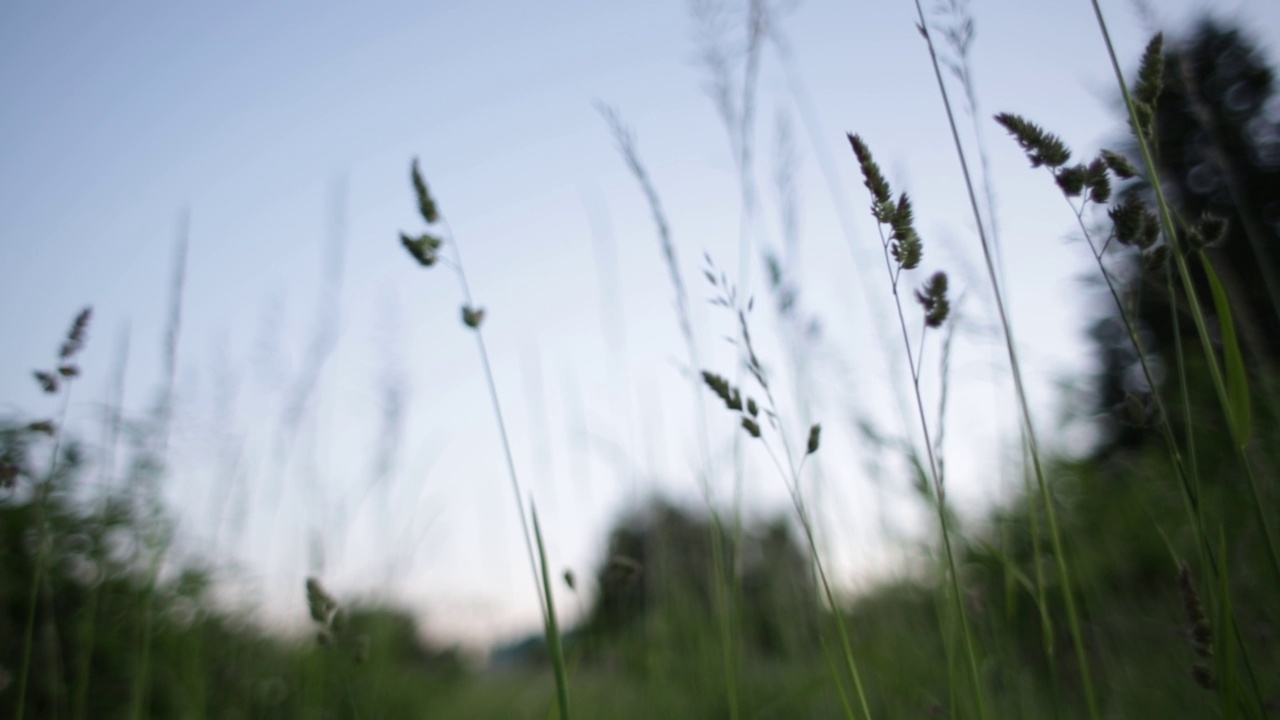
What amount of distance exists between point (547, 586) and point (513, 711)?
2.22 metres

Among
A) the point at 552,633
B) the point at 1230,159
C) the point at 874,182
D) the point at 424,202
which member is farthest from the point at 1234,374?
the point at 1230,159

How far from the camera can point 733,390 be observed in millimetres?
795

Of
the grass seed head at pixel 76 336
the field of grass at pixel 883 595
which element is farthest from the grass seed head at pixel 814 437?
the grass seed head at pixel 76 336

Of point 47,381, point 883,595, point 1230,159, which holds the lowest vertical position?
point 883,595

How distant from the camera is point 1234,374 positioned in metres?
0.65

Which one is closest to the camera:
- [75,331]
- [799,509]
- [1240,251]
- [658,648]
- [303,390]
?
[799,509]

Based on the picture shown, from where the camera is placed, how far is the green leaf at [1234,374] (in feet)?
2.08

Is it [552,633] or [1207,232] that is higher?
[1207,232]

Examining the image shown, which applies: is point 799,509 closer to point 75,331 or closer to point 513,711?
point 75,331

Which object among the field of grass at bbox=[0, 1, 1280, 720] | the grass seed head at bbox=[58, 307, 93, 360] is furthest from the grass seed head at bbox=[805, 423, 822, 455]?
the grass seed head at bbox=[58, 307, 93, 360]

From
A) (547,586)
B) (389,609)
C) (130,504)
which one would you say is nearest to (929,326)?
(547,586)

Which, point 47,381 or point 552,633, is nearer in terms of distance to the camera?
point 552,633

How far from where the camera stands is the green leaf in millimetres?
634

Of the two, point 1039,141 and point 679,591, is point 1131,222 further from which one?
point 679,591
